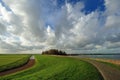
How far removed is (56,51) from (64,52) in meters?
8.52

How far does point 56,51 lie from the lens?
17362 centimetres

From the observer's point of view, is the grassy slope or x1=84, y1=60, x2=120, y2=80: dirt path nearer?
x1=84, y1=60, x2=120, y2=80: dirt path

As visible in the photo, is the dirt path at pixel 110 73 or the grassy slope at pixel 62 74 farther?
the grassy slope at pixel 62 74

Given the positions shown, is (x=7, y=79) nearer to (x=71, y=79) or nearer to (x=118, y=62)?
(x=71, y=79)

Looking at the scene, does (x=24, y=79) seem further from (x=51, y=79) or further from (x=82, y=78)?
(x=82, y=78)

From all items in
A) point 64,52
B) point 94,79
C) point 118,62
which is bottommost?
point 94,79

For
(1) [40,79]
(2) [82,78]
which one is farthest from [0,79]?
(2) [82,78]

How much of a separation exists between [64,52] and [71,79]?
15249 centimetres

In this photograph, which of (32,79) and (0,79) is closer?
(32,79)

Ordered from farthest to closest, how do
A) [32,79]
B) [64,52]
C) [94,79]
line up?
1. [64,52]
2. [32,79]
3. [94,79]

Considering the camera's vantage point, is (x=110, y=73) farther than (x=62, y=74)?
No

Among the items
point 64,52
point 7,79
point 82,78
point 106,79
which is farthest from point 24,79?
point 64,52

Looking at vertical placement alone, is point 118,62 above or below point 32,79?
above

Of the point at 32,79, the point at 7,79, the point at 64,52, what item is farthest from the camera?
the point at 64,52
